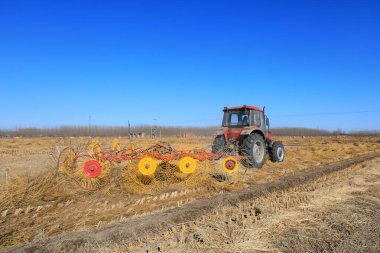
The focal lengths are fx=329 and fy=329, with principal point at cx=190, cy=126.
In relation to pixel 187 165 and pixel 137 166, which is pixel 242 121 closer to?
pixel 187 165

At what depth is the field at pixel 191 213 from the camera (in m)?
4.13

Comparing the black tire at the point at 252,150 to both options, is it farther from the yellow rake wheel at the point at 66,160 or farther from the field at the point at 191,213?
the yellow rake wheel at the point at 66,160

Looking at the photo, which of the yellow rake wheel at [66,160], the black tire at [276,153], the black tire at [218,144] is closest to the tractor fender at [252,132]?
the black tire at [218,144]

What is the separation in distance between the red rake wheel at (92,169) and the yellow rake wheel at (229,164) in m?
3.35

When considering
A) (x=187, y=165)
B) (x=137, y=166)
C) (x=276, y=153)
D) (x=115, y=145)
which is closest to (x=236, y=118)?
(x=276, y=153)

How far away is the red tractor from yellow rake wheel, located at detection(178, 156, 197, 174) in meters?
2.37

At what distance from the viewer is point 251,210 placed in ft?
18.6

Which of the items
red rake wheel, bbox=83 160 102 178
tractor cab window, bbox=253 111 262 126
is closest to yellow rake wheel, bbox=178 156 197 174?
red rake wheel, bbox=83 160 102 178

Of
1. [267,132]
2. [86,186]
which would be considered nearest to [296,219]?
[86,186]

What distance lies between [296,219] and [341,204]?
4.71ft

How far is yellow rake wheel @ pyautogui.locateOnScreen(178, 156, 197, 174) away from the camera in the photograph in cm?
824

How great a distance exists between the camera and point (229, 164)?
9.12m

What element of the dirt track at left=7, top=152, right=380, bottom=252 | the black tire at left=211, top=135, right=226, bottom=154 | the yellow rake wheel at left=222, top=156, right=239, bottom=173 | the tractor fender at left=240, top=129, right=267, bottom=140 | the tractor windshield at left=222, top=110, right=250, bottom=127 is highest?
the tractor windshield at left=222, top=110, right=250, bottom=127

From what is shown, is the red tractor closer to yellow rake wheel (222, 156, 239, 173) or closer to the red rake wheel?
yellow rake wheel (222, 156, 239, 173)
